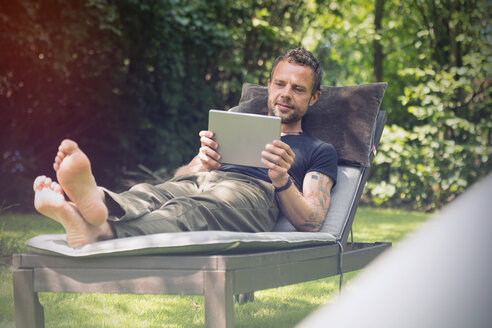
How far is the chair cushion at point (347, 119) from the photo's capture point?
122 inches

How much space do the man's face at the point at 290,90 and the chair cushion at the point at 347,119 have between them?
0.21 meters

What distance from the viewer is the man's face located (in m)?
2.98

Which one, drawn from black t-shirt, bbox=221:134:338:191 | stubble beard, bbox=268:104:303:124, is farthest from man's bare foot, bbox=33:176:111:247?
stubble beard, bbox=268:104:303:124

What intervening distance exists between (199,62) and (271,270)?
534cm

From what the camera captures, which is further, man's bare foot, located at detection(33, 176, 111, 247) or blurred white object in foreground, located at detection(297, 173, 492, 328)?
blurred white object in foreground, located at detection(297, 173, 492, 328)

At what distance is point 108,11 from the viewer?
6.26 metres

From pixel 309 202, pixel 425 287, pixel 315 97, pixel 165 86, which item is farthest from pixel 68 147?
pixel 165 86

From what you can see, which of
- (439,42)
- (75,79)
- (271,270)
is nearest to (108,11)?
(75,79)

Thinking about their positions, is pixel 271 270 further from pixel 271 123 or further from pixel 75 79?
pixel 75 79

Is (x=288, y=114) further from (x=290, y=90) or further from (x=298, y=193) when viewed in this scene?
(x=298, y=193)

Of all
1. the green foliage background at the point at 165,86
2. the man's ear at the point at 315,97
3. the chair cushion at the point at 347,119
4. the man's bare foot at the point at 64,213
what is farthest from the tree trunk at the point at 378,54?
the man's bare foot at the point at 64,213

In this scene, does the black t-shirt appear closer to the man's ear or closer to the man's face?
the man's face

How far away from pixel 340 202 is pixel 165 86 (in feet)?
14.6

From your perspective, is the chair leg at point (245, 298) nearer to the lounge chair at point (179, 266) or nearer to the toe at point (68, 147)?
the lounge chair at point (179, 266)
